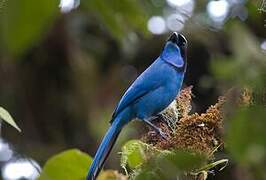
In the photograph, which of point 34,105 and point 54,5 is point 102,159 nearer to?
point 54,5

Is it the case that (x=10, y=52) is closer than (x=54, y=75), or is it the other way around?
(x=10, y=52)

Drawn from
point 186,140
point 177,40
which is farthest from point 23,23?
point 177,40

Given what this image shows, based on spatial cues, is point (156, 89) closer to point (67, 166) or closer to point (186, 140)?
point (186, 140)

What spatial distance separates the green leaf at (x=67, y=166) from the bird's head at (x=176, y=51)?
126 cm

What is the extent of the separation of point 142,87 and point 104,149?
57 cm

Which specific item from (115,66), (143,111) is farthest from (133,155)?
(115,66)

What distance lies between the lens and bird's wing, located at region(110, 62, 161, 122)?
9.29 ft

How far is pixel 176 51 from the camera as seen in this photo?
2873 mm

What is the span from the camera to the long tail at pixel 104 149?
208 centimetres

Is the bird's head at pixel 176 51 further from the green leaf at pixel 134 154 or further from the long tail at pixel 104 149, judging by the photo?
the green leaf at pixel 134 154

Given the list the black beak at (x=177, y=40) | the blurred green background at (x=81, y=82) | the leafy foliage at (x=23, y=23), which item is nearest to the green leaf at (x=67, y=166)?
the leafy foliage at (x=23, y=23)

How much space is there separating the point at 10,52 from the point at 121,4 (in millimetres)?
238

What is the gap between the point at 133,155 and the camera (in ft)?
5.82

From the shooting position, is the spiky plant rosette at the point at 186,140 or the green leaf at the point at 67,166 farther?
the spiky plant rosette at the point at 186,140
